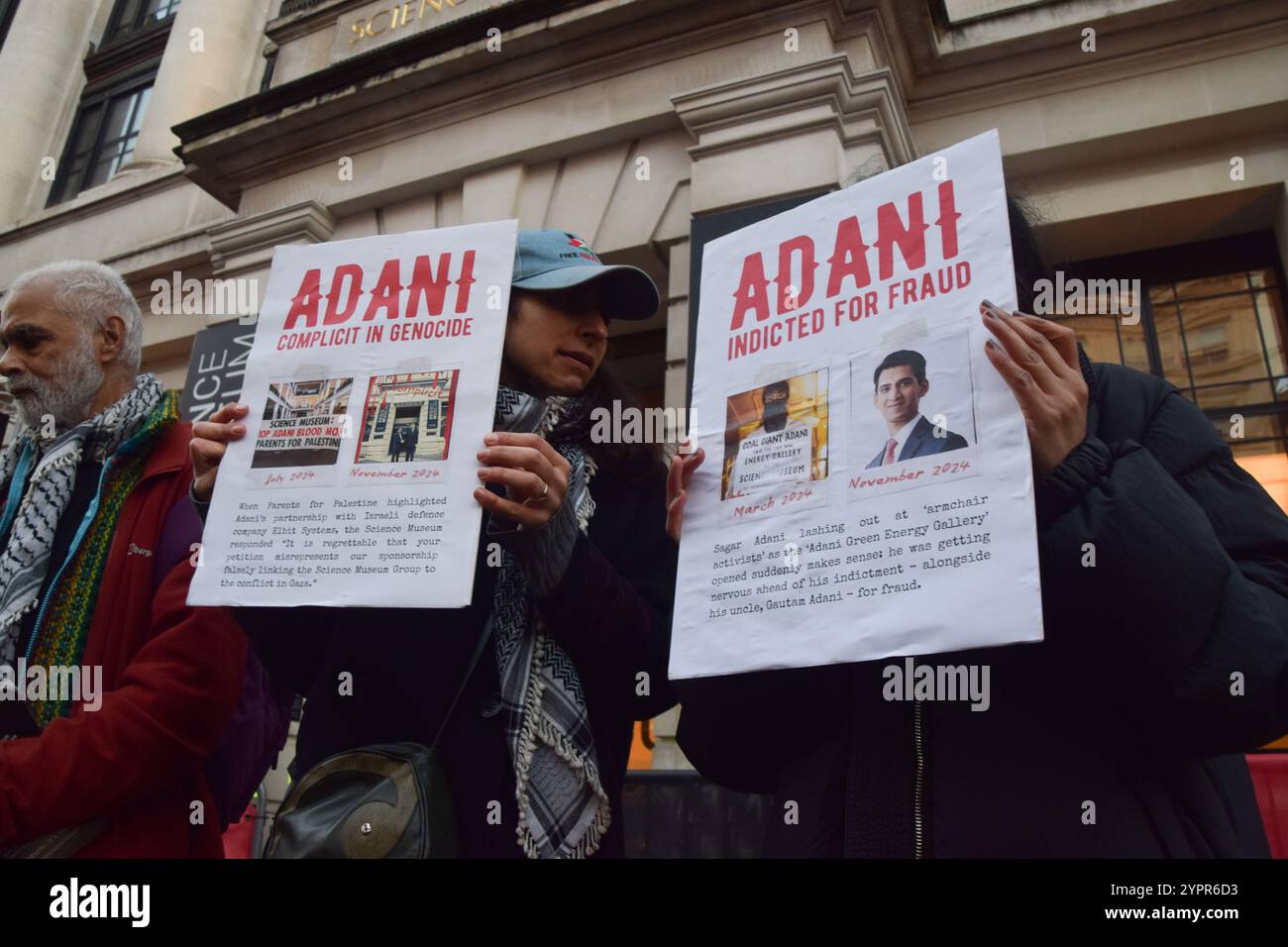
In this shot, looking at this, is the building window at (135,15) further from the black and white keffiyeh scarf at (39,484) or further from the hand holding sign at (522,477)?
the hand holding sign at (522,477)

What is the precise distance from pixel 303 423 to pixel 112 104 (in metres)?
15.5

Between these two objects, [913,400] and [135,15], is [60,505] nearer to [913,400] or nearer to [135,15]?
[913,400]

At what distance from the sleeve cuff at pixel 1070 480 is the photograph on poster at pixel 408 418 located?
1069mm

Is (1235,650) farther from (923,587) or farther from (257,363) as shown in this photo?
(257,363)

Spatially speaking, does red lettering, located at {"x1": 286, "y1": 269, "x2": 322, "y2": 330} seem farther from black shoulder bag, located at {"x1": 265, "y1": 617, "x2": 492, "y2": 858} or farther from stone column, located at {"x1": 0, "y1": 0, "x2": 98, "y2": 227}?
→ stone column, located at {"x1": 0, "y1": 0, "x2": 98, "y2": 227}

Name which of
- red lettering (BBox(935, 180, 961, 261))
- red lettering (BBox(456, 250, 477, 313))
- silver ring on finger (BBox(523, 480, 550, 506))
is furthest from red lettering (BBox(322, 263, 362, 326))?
red lettering (BBox(935, 180, 961, 261))

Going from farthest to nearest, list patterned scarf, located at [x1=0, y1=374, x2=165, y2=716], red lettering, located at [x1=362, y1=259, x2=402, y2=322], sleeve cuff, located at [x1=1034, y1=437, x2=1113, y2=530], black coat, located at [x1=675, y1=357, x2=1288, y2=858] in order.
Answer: patterned scarf, located at [x1=0, y1=374, x2=165, y2=716], red lettering, located at [x1=362, y1=259, x2=402, y2=322], sleeve cuff, located at [x1=1034, y1=437, x2=1113, y2=530], black coat, located at [x1=675, y1=357, x2=1288, y2=858]

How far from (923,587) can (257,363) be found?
4.93ft

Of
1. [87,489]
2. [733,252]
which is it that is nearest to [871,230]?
[733,252]

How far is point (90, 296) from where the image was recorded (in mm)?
2771

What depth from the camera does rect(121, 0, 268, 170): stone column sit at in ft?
39.0

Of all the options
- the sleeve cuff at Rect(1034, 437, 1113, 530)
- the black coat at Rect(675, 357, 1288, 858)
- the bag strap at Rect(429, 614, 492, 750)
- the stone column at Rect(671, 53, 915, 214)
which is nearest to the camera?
the black coat at Rect(675, 357, 1288, 858)

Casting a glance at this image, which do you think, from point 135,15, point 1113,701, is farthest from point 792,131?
point 135,15

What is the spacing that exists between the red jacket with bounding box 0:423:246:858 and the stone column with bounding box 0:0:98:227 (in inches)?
569
